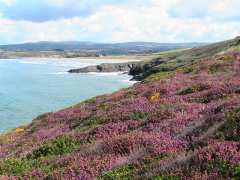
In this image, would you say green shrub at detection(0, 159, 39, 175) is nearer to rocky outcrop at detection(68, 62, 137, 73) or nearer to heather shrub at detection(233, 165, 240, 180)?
heather shrub at detection(233, 165, 240, 180)

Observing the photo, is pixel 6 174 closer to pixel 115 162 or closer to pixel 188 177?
pixel 115 162

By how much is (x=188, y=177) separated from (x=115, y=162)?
3.15 metres

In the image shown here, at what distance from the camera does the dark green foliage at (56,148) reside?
15.1 m

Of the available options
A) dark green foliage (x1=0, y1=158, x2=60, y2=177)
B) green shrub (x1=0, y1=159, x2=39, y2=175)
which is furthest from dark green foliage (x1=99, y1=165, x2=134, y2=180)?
green shrub (x1=0, y1=159, x2=39, y2=175)

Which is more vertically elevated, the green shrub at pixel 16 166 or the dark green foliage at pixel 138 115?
the dark green foliage at pixel 138 115

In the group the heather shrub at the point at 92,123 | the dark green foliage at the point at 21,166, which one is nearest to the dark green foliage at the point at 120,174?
the dark green foliage at the point at 21,166

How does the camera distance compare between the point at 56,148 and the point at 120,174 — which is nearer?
the point at 120,174

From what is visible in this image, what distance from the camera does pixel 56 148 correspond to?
15453 millimetres

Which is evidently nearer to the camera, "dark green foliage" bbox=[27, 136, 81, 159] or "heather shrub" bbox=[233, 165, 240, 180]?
"heather shrub" bbox=[233, 165, 240, 180]

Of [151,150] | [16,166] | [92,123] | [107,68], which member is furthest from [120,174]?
[107,68]

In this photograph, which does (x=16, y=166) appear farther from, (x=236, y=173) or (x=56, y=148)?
(x=236, y=173)

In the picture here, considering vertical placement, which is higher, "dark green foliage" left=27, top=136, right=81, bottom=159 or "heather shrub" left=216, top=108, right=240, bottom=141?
"heather shrub" left=216, top=108, right=240, bottom=141

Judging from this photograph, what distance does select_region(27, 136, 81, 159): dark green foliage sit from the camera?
1509 centimetres

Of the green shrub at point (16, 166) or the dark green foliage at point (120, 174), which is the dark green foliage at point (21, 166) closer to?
the green shrub at point (16, 166)
